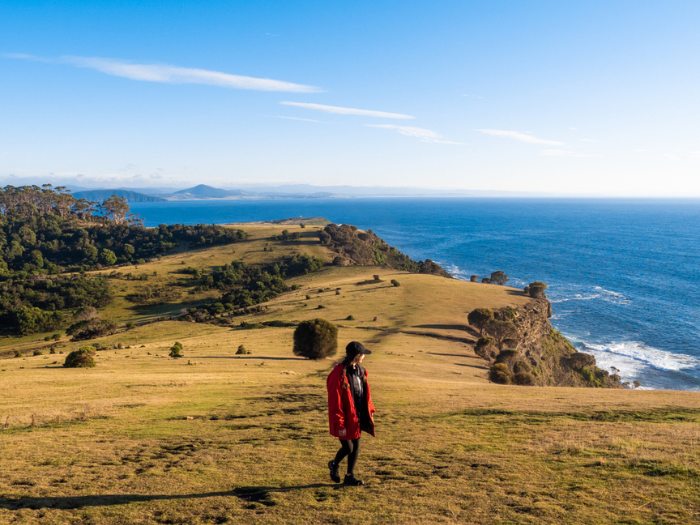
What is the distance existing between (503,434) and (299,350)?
31245 mm

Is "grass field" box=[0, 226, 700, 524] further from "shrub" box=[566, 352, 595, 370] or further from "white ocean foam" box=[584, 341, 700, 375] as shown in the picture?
"white ocean foam" box=[584, 341, 700, 375]

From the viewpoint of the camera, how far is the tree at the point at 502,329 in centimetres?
6381

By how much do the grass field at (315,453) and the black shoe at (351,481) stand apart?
195mm

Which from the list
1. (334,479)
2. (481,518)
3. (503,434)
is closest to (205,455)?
(334,479)

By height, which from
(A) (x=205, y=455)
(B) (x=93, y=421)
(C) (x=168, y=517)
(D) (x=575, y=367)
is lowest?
(D) (x=575, y=367)

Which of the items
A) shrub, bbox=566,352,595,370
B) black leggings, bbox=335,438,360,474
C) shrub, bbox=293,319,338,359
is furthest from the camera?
shrub, bbox=566,352,595,370

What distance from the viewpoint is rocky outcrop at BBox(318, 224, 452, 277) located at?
487 ft

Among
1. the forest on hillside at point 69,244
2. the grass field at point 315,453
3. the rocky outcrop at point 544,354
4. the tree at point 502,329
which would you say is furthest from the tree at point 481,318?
the forest on hillside at point 69,244

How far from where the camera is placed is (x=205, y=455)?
12.2 m

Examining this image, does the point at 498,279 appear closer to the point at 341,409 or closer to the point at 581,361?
the point at 581,361

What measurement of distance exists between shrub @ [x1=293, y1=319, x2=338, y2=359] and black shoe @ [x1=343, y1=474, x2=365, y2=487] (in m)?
32.6

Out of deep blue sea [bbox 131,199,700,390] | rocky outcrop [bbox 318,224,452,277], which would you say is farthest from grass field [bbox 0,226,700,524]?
rocky outcrop [bbox 318,224,452,277]

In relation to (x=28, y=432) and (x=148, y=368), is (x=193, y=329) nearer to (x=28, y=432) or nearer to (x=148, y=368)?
(x=148, y=368)

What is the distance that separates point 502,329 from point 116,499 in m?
63.1
